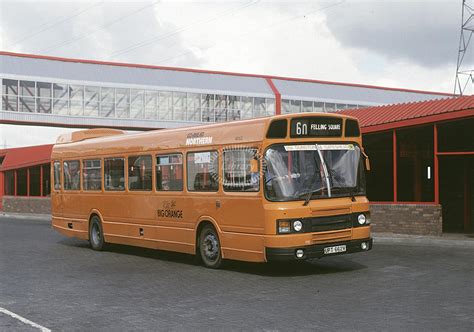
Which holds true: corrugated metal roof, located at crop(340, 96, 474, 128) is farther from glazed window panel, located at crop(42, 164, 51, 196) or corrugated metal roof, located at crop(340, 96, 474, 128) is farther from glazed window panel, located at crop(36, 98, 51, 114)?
glazed window panel, located at crop(36, 98, 51, 114)

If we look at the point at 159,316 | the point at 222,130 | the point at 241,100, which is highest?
the point at 241,100

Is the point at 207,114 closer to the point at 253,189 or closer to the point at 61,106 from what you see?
the point at 61,106

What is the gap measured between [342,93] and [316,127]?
5033 centimetres

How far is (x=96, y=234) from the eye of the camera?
1795 cm

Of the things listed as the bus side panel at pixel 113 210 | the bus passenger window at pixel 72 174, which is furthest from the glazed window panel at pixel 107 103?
the bus side panel at pixel 113 210

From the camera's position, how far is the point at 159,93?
53438 millimetres

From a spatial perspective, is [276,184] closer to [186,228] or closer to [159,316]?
[186,228]

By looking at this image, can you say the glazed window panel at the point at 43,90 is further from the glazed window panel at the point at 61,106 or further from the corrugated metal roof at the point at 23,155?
the corrugated metal roof at the point at 23,155

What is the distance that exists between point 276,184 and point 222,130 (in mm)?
1970

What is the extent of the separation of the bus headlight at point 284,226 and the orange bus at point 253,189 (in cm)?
2

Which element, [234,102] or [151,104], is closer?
[151,104]

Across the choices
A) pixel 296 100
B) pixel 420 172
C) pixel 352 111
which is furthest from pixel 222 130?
pixel 296 100

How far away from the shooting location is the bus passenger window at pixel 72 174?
18.7 m

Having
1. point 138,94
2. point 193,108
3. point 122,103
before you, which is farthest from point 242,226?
point 193,108
